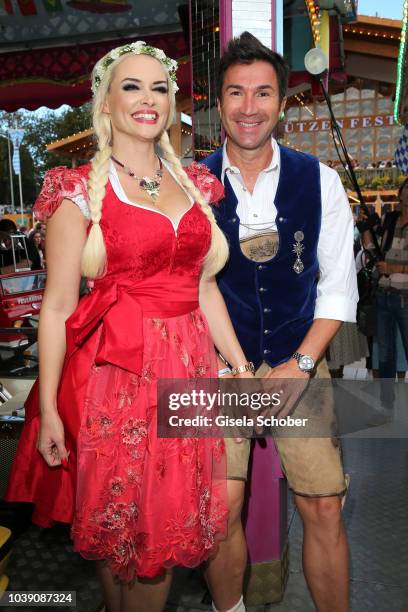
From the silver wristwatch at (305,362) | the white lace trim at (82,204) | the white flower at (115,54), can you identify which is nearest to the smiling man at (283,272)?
the silver wristwatch at (305,362)

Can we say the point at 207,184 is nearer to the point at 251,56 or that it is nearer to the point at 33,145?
the point at 251,56

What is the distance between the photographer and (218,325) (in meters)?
2.09

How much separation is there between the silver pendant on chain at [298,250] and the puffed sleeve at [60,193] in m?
0.76

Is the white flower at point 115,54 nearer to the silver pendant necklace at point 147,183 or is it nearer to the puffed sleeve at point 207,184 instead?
the silver pendant necklace at point 147,183

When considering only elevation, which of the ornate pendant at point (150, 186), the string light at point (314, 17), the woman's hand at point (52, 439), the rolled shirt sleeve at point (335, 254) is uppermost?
the string light at point (314, 17)

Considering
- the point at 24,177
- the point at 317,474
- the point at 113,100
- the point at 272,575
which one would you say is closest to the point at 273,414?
the point at 317,474

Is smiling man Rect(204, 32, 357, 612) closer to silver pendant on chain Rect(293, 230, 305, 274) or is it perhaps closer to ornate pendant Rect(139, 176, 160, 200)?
silver pendant on chain Rect(293, 230, 305, 274)

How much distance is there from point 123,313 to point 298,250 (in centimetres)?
70

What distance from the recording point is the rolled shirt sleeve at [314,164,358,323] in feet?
6.88

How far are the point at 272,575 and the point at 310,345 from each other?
44.7 inches

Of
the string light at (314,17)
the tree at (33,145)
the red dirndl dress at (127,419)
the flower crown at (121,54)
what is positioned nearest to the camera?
the red dirndl dress at (127,419)

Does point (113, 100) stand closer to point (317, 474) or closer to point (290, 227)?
point (290, 227)

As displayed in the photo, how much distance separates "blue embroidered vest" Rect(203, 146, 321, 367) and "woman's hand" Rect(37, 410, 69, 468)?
0.74 metres

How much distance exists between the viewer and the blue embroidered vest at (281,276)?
6.94 ft
